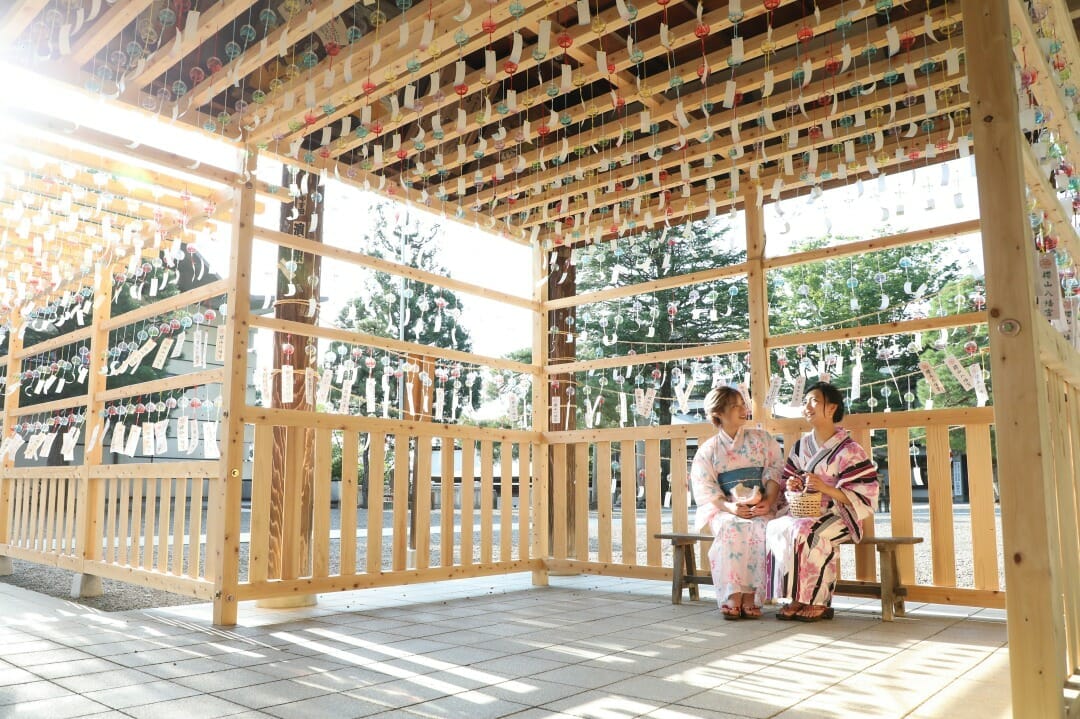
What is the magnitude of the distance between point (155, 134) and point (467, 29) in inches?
68.4

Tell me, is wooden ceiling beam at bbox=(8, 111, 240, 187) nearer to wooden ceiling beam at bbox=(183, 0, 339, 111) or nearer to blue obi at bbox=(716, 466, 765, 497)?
wooden ceiling beam at bbox=(183, 0, 339, 111)

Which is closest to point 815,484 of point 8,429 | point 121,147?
point 121,147

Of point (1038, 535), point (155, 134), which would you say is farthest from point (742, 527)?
point (155, 134)

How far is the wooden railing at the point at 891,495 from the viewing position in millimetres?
3803

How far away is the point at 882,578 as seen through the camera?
3.72 metres

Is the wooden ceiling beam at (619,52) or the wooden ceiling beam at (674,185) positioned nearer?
the wooden ceiling beam at (619,52)

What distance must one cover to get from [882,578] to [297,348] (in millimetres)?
3423

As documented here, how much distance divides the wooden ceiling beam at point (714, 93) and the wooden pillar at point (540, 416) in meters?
0.96

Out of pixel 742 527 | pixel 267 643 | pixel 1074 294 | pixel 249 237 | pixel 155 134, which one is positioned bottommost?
pixel 267 643

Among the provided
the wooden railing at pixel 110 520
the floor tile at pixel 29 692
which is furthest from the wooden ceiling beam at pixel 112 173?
the floor tile at pixel 29 692

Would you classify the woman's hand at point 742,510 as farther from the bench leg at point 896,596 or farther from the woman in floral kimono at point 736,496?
the bench leg at point 896,596

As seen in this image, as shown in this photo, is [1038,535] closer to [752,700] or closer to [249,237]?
[752,700]

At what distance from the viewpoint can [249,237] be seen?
3889 mm

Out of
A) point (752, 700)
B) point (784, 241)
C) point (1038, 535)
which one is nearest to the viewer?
point (1038, 535)
